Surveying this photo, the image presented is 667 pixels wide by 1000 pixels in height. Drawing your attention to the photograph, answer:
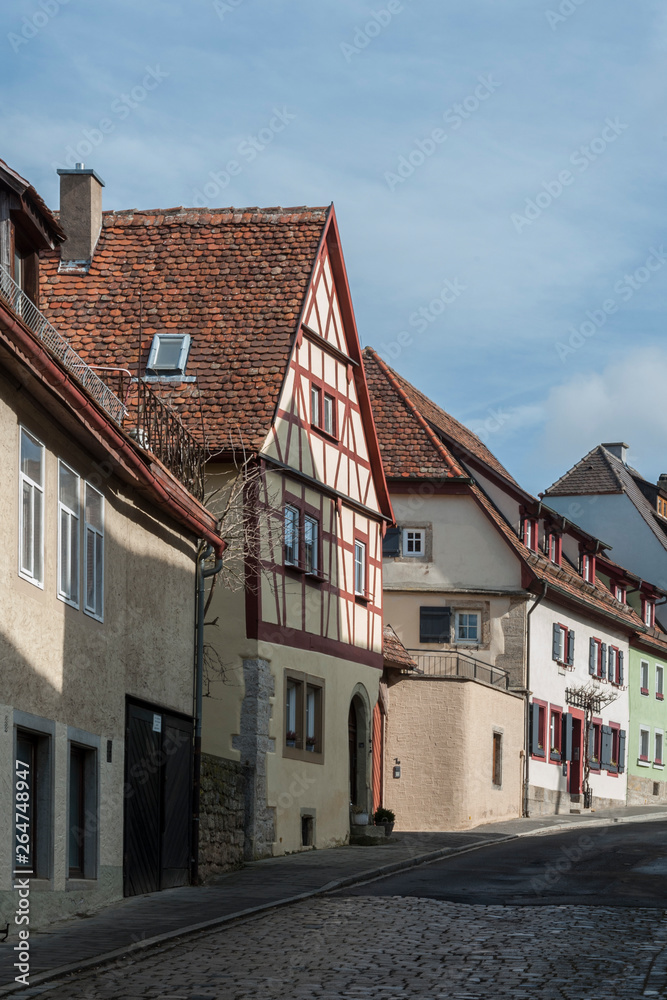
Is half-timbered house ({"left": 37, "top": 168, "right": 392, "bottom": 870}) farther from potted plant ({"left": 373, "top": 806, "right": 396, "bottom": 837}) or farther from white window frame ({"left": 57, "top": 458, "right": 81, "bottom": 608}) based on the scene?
white window frame ({"left": 57, "top": 458, "right": 81, "bottom": 608})

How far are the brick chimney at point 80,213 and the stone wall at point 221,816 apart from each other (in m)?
11.2

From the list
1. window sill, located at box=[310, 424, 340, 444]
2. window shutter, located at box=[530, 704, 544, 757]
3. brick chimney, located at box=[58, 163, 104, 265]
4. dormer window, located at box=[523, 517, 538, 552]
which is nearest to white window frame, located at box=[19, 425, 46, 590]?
window sill, located at box=[310, 424, 340, 444]

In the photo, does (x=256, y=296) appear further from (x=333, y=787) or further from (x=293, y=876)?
(x=293, y=876)

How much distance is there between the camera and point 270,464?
26766 millimetres

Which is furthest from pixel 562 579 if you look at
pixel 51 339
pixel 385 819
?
pixel 51 339

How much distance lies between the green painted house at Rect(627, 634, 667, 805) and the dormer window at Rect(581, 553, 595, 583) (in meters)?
3.15

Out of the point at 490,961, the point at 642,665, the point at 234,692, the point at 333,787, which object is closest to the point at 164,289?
the point at 234,692

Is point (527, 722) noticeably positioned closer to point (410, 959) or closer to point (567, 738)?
point (567, 738)

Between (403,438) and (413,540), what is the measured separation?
2634 mm

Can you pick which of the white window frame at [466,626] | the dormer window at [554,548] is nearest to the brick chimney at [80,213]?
the white window frame at [466,626]

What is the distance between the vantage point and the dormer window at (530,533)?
42.6 m

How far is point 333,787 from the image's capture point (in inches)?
1152

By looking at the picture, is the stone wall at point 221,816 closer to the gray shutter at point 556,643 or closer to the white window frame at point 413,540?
the white window frame at point 413,540

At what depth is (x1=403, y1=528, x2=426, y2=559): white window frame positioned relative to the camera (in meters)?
39.9
